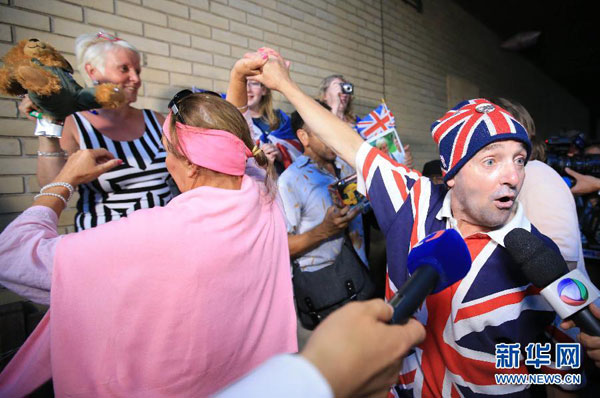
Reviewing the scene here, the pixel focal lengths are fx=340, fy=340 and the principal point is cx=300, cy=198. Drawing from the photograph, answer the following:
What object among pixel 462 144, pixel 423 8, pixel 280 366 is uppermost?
pixel 423 8

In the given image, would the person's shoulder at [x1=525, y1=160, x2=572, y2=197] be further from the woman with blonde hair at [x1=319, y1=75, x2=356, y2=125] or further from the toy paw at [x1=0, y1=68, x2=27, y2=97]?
the toy paw at [x1=0, y1=68, x2=27, y2=97]

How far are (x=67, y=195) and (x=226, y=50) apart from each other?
8.53 ft

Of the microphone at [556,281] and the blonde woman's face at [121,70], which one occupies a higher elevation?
the blonde woman's face at [121,70]

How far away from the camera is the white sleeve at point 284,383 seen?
46 cm

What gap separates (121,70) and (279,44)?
2.36 m

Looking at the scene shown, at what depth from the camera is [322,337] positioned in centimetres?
51

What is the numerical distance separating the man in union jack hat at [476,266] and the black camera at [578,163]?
98.9 inches

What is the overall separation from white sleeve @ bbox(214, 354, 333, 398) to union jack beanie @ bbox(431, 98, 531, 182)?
1.11 metres

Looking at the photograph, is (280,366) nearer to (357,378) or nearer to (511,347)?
(357,378)

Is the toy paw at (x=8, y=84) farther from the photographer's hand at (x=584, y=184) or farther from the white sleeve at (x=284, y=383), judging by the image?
the photographer's hand at (x=584, y=184)

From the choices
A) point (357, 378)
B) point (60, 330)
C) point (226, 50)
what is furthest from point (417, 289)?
point (226, 50)

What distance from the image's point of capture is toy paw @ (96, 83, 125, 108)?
1.60m

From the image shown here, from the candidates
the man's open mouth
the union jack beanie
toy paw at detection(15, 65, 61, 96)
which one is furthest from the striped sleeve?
toy paw at detection(15, 65, 61, 96)

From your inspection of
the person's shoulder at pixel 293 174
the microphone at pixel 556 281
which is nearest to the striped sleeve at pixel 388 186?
the microphone at pixel 556 281
